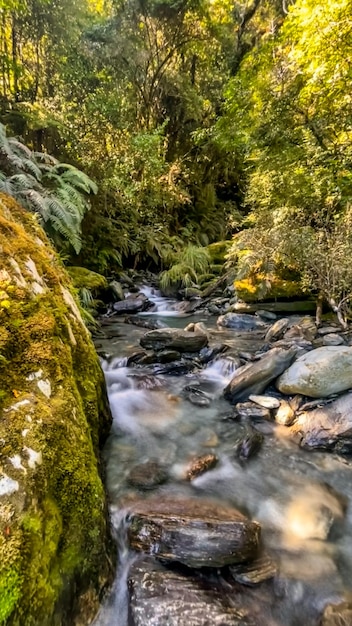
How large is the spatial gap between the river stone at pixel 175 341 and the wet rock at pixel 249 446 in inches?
84.8

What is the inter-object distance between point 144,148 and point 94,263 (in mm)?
3388

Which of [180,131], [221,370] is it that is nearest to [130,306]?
[221,370]

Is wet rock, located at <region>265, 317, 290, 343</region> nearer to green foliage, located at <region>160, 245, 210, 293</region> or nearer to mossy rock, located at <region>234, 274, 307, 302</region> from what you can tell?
mossy rock, located at <region>234, 274, 307, 302</region>

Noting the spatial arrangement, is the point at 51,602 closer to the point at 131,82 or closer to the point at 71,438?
the point at 71,438

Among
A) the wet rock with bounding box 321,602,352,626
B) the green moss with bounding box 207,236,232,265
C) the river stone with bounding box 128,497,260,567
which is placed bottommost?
the wet rock with bounding box 321,602,352,626

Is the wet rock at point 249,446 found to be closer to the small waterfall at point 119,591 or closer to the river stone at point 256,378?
the river stone at point 256,378

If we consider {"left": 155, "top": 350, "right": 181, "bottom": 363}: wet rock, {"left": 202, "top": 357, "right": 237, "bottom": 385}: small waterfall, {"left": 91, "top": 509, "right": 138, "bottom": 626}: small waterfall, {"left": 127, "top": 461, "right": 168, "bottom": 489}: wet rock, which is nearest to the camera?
{"left": 91, "top": 509, "right": 138, "bottom": 626}: small waterfall

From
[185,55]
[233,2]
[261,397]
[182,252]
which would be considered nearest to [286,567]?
[261,397]

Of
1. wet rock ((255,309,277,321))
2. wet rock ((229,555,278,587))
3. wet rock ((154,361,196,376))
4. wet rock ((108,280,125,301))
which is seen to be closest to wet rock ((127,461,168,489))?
wet rock ((229,555,278,587))

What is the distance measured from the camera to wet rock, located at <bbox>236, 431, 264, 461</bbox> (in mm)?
3098

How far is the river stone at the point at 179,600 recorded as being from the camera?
1668 mm

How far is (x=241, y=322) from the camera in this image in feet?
22.2

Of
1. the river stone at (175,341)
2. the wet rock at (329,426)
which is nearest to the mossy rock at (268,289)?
the river stone at (175,341)

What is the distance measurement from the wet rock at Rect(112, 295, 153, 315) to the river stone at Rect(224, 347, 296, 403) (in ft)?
13.8
